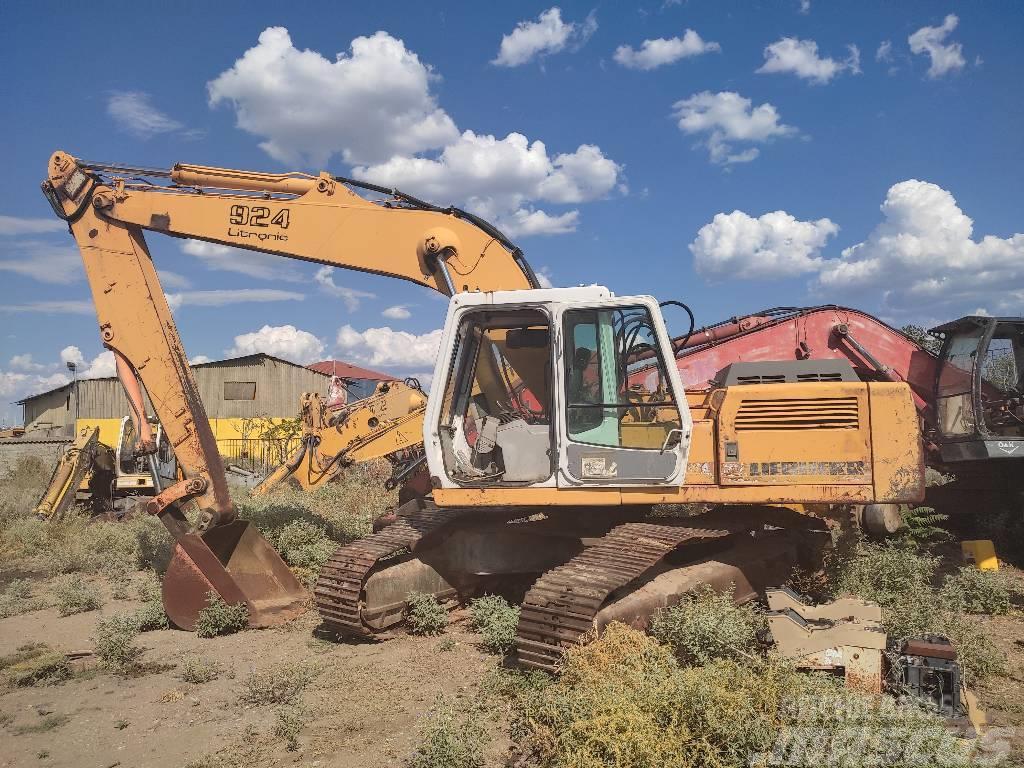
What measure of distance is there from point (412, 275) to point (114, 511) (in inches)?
444

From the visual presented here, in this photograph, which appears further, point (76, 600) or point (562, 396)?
point (76, 600)

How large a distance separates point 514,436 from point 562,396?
0.59 m

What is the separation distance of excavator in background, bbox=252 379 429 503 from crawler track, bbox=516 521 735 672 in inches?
300

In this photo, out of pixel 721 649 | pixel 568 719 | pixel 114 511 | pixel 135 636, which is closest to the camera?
pixel 568 719

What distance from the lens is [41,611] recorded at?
345 inches

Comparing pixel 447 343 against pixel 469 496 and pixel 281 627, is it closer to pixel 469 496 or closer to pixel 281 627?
pixel 469 496

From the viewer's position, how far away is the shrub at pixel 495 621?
618 centimetres

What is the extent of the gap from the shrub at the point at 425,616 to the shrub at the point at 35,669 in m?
2.79

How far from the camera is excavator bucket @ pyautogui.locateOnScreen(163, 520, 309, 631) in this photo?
7320 mm

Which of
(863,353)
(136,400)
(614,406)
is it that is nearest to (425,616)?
(614,406)

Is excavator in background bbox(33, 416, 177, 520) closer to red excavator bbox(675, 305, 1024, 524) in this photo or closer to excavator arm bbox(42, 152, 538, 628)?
excavator arm bbox(42, 152, 538, 628)

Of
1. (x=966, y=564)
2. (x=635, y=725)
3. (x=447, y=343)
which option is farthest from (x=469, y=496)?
(x=966, y=564)

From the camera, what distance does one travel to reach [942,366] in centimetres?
1031

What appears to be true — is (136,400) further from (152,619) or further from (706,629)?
(706,629)
